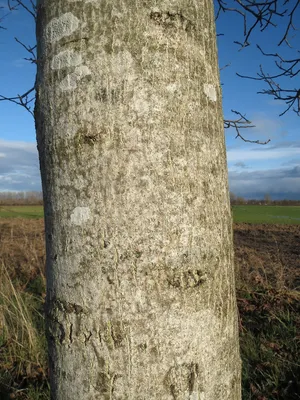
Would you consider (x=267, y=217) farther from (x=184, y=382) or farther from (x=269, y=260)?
(x=184, y=382)

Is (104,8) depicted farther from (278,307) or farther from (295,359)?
(278,307)

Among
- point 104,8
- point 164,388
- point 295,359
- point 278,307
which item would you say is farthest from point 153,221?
point 278,307

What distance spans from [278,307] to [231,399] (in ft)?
11.1

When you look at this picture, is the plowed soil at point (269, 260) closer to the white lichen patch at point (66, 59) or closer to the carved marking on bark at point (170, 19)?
the carved marking on bark at point (170, 19)

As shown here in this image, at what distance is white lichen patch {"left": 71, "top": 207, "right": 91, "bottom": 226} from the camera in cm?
83

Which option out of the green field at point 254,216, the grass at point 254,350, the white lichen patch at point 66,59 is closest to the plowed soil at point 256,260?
the grass at point 254,350

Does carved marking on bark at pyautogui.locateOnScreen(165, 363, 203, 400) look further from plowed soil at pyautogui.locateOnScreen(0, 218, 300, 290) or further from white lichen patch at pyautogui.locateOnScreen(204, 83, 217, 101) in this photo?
plowed soil at pyautogui.locateOnScreen(0, 218, 300, 290)

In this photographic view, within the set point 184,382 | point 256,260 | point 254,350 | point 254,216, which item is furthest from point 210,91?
point 254,216

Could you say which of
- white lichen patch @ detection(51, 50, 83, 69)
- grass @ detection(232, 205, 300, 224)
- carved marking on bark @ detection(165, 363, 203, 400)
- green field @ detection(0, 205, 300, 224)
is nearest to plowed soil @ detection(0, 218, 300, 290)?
carved marking on bark @ detection(165, 363, 203, 400)

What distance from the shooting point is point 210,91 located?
927 millimetres

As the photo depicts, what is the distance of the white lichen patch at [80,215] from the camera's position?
0.83 metres

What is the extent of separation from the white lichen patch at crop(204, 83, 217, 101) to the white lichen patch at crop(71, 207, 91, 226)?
1.40 ft

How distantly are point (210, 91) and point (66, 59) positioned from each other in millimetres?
375

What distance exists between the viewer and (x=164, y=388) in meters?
0.82
